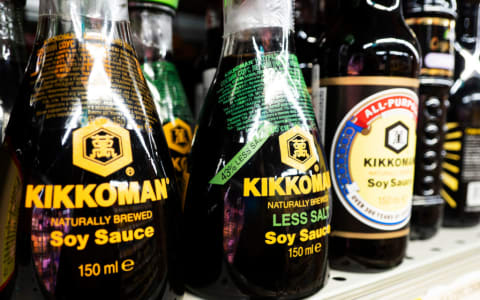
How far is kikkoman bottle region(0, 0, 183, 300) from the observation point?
34 centimetres

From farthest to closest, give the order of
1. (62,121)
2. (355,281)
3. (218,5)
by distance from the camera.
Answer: (218,5), (355,281), (62,121)

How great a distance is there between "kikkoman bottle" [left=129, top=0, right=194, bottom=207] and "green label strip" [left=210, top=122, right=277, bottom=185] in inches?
5.5

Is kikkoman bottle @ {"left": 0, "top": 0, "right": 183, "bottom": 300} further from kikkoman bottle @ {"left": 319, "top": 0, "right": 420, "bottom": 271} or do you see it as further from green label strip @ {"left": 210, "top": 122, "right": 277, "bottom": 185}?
kikkoman bottle @ {"left": 319, "top": 0, "right": 420, "bottom": 271}

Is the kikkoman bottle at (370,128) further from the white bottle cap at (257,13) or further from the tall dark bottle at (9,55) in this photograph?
the tall dark bottle at (9,55)

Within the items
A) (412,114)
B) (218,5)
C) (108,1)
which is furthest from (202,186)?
(218,5)

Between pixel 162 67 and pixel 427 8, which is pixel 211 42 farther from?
pixel 427 8

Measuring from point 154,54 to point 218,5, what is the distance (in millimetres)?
266

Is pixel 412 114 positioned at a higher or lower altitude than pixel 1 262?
higher

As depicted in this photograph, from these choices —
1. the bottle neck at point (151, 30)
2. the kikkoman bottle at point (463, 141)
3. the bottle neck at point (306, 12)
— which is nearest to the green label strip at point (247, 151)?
the bottle neck at point (151, 30)

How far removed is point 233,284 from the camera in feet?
1.38

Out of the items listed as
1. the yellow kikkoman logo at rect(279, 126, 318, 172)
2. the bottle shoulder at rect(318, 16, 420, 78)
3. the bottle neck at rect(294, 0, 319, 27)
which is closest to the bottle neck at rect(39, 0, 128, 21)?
the yellow kikkoman logo at rect(279, 126, 318, 172)

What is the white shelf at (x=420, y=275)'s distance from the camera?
1.69 ft

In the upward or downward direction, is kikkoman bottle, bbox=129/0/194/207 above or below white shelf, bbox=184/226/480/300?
above

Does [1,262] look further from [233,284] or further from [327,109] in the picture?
[327,109]
